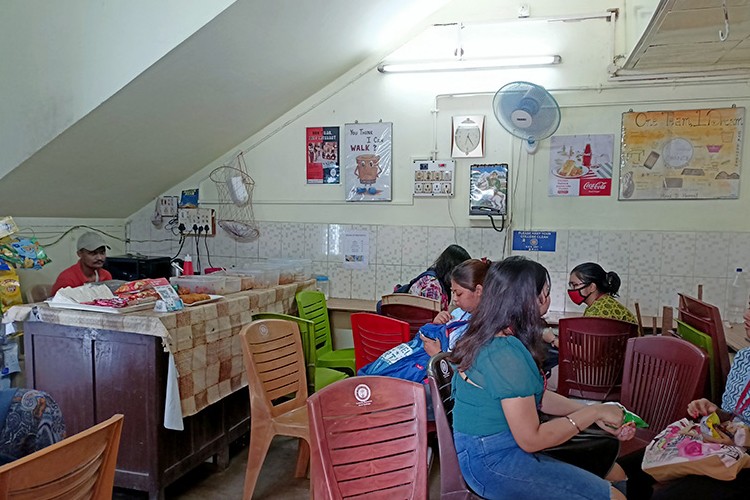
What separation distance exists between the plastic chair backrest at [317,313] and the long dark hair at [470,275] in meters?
1.71

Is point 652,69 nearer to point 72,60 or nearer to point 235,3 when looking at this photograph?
point 235,3

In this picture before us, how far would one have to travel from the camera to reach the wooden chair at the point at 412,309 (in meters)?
3.16

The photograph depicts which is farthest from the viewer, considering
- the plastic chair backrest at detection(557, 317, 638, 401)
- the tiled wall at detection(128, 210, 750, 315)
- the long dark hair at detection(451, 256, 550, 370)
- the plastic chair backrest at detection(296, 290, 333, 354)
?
the tiled wall at detection(128, 210, 750, 315)

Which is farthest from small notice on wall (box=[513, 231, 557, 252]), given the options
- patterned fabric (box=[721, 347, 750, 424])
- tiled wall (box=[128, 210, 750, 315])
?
patterned fabric (box=[721, 347, 750, 424])

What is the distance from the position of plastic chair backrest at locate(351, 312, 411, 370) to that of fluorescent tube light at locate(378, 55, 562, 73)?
7.97 feet

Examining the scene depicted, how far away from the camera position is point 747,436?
1.73 m

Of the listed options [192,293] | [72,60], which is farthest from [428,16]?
[192,293]

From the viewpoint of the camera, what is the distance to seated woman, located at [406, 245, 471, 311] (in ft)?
11.3

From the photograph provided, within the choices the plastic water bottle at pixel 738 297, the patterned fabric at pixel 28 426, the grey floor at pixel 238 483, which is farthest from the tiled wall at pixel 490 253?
the patterned fabric at pixel 28 426

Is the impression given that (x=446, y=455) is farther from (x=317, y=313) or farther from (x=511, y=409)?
(x=317, y=313)

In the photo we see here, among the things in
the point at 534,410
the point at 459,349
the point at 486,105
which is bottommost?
the point at 534,410

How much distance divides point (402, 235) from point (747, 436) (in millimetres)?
3035

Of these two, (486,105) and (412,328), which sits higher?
(486,105)

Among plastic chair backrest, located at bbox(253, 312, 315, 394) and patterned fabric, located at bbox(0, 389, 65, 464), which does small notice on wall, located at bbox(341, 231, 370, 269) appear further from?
patterned fabric, located at bbox(0, 389, 65, 464)
